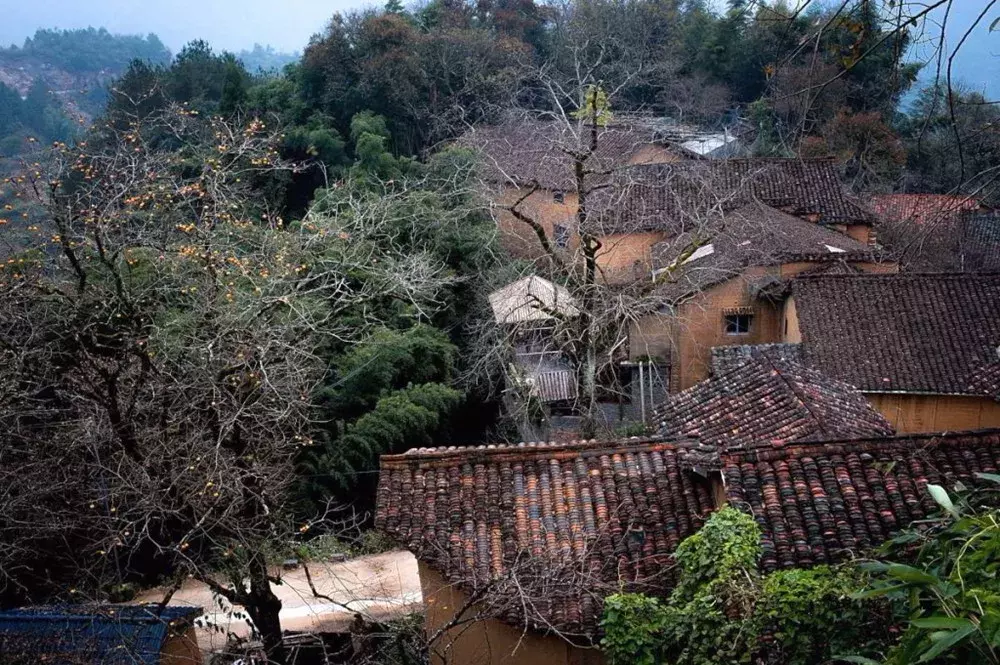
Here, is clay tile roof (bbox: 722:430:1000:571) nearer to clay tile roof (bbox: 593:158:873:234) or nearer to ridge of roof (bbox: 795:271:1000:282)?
ridge of roof (bbox: 795:271:1000:282)

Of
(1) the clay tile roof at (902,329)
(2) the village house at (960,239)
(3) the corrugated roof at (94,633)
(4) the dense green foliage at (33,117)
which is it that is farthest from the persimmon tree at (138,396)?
(4) the dense green foliage at (33,117)

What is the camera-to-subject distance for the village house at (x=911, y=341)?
15812 millimetres

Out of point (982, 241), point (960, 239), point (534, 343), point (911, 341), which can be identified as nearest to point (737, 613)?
point (534, 343)

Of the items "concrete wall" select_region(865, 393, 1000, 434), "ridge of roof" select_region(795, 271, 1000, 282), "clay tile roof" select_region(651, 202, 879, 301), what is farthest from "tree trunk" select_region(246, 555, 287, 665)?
"ridge of roof" select_region(795, 271, 1000, 282)

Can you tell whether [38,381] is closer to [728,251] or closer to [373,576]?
[373,576]

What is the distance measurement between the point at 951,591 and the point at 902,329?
1403 cm

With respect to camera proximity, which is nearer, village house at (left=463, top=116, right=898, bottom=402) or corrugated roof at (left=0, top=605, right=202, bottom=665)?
corrugated roof at (left=0, top=605, right=202, bottom=665)

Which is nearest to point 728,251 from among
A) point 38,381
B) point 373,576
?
point 373,576

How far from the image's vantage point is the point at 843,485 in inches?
304

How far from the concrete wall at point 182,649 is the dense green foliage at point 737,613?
4.62 meters

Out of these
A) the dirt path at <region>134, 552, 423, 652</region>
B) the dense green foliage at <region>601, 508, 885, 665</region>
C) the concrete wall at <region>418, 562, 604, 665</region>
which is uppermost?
the dense green foliage at <region>601, 508, 885, 665</region>

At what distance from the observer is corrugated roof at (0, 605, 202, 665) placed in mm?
7855

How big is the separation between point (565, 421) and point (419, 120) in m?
15.2

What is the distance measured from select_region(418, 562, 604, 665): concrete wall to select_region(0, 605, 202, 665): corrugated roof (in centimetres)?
261
